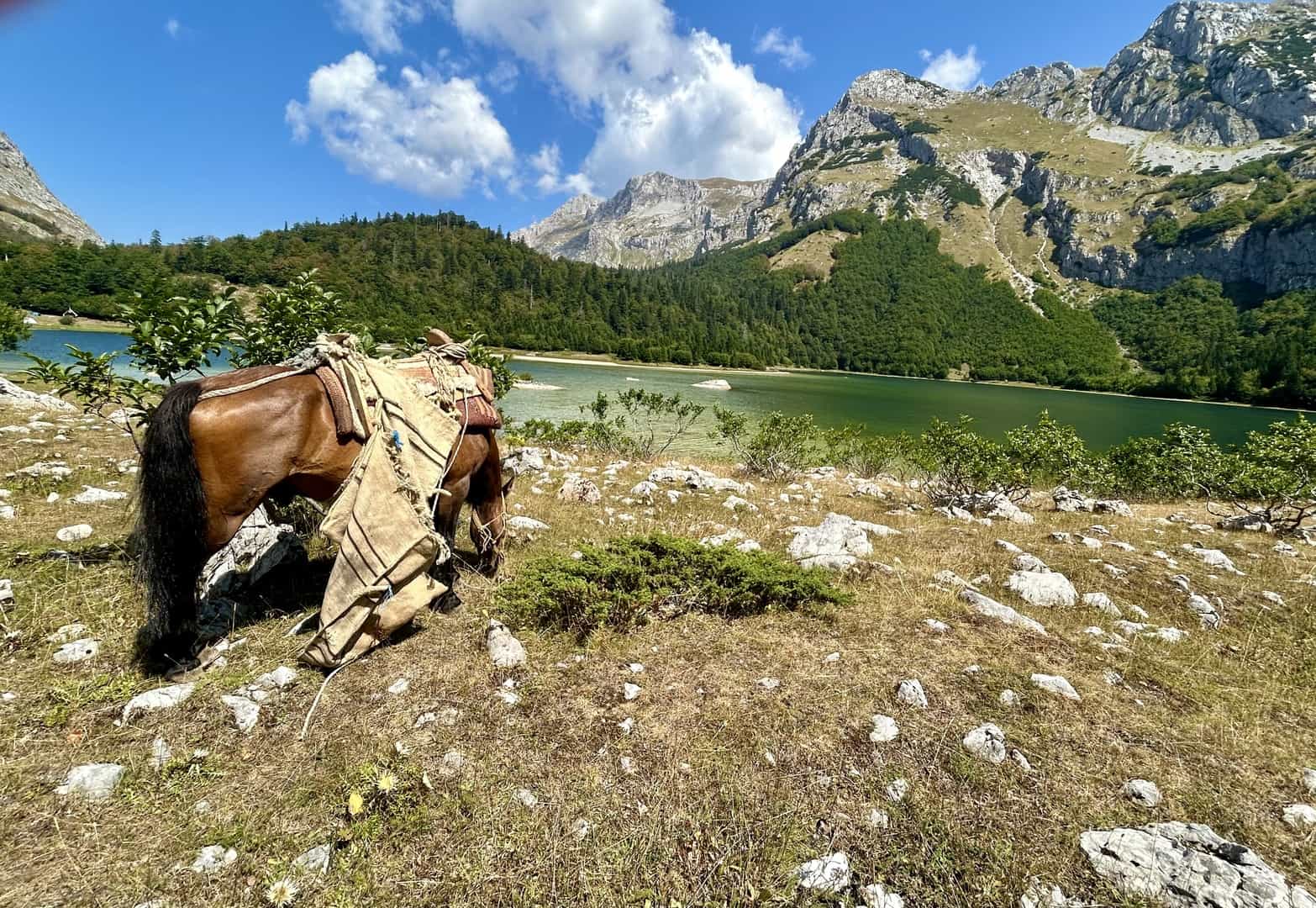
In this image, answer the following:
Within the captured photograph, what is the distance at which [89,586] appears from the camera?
4.87 metres

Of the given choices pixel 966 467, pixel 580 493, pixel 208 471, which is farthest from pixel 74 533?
pixel 966 467

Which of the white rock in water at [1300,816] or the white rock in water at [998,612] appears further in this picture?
the white rock in water at [998,612]

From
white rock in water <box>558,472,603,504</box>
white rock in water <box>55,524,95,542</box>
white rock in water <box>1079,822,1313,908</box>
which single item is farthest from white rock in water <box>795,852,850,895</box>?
white rock in water <box>55,524,95,542</box>

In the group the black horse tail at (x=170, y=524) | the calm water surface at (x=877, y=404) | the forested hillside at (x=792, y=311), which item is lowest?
the calm water surface at (x=877, y=404)

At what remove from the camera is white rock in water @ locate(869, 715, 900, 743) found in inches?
139

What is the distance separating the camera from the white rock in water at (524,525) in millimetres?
7633

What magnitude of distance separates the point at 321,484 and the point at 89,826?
2.39m

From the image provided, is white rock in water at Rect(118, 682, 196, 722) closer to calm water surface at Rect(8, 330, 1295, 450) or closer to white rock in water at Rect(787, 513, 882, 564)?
white rock in water at Rect(787, 513, 882, 564)

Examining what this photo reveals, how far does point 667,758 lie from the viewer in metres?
3.30

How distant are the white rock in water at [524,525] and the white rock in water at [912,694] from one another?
5.18 m

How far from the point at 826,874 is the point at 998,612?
4011 millimetres

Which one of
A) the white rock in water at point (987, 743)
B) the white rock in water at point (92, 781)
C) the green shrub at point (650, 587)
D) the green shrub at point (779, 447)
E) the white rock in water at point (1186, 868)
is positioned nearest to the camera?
the white rock in water at point (1186, 868)

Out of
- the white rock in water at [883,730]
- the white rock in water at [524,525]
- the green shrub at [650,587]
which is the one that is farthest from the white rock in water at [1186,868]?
the white rock in water at [524,525]

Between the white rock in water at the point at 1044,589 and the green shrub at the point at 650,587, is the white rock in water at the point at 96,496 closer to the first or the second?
the green shrub at the point at 650,587
